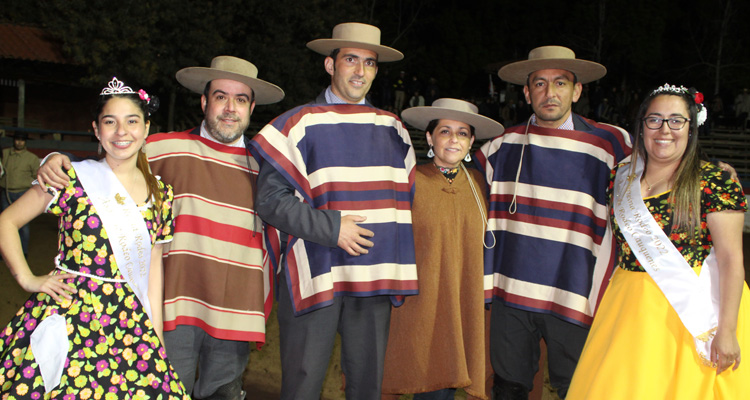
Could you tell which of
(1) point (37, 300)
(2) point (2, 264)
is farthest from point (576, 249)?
(2) point (2, 264)

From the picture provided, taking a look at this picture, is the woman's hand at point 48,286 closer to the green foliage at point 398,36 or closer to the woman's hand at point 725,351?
the woman's hand at point 725,351

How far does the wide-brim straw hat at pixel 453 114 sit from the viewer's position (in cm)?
416

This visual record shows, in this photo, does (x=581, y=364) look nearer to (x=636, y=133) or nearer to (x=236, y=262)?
(x=636, y=133)

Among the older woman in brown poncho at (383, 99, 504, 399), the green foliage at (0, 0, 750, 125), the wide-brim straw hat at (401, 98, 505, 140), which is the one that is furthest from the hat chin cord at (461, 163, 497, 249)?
the green foliage at (0, 0, 750, 125)

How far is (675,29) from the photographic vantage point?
38875mm

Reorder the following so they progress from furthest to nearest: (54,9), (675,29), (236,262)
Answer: (675,29) < (54,9) < (236,262)

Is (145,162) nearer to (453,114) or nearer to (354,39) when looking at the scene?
(354,39)

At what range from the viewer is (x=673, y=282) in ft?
10.9

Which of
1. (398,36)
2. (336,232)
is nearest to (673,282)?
(336,232)

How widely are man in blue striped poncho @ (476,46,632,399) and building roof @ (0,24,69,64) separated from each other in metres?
23.1

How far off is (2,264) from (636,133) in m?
8.83

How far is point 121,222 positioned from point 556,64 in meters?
2.90

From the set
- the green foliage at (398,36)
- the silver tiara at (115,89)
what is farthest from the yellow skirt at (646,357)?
the green foliage at (398,36)

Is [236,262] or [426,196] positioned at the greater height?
[426,196]
